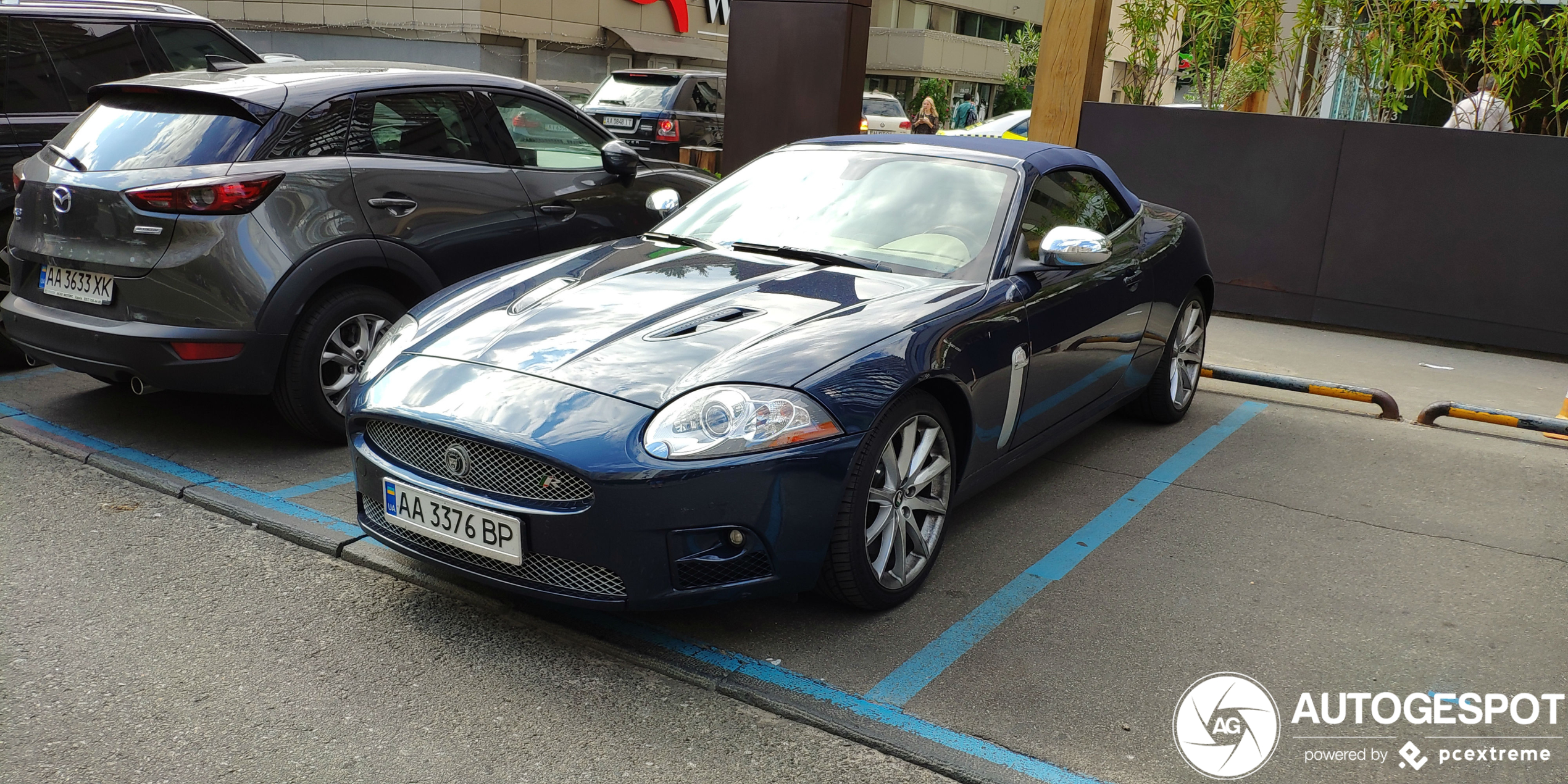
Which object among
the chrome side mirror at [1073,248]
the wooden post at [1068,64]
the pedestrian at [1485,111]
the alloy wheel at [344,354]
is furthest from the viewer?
the wooden post at [1068,64]

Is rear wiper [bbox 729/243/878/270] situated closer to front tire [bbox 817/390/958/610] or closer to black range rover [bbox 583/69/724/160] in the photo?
front tire [bbox 817/390/958/610]

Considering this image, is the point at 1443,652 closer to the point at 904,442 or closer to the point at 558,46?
the point at 904,442

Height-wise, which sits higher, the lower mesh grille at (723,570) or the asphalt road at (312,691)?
the lower mesh grille at (723,570)

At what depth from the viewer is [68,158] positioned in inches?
195

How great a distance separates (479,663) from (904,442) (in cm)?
141

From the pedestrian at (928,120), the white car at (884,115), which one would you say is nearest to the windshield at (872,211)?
the pedestrian at (928,120)

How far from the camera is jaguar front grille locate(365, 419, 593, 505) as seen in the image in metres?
3.19

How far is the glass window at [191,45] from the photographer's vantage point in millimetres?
6656

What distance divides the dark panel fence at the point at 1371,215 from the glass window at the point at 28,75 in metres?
7.34

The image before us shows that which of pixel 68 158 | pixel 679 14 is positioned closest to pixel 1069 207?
pixel 68 158

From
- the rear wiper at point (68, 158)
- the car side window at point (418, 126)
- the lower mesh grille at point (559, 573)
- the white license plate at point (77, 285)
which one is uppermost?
the car side window at point (418, 126)

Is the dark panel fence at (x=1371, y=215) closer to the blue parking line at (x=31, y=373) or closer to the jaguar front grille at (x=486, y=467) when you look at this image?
the jaguar front grille at (x=486, y=467)

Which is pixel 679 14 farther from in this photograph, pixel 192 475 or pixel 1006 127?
pixel 192 475

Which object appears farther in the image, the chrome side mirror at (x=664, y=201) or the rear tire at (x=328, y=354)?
the chrome side mirror at (x=664, y=201)
